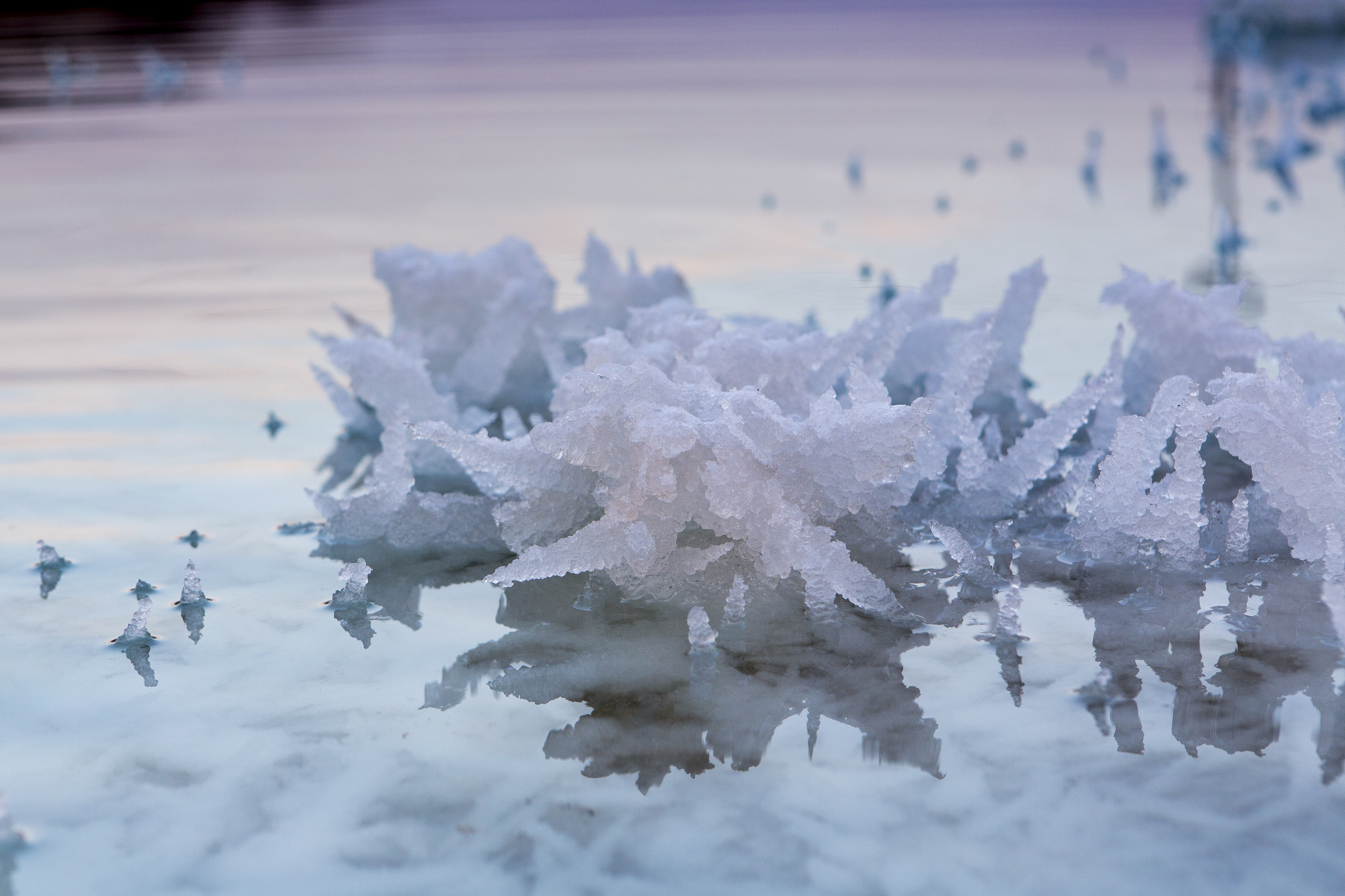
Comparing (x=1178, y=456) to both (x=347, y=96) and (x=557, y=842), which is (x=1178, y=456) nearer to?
(x=557, y=842)

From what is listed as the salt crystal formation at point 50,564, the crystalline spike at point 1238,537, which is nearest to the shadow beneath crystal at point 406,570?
the salt crystal formation at point 50,564

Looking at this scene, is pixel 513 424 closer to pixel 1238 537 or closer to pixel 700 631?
pixel 700 631

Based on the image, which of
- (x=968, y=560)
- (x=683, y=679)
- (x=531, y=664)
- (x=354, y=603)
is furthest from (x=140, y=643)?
(x=968, y=560)

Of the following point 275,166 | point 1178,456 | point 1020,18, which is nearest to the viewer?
point 1178,456

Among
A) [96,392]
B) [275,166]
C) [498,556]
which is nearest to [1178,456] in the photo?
[498,556]

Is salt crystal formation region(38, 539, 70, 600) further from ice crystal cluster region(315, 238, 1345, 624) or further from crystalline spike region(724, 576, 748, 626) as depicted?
crystalline spike region(724, 576, 748, 626)

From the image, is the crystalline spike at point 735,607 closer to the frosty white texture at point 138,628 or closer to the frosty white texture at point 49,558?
the frosty white texture at point 138,628

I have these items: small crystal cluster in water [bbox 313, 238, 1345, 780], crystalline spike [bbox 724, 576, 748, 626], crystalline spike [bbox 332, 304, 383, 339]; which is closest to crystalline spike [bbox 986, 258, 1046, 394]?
small crystal cluster in water [bbox 313, 238, 1345, 780]
